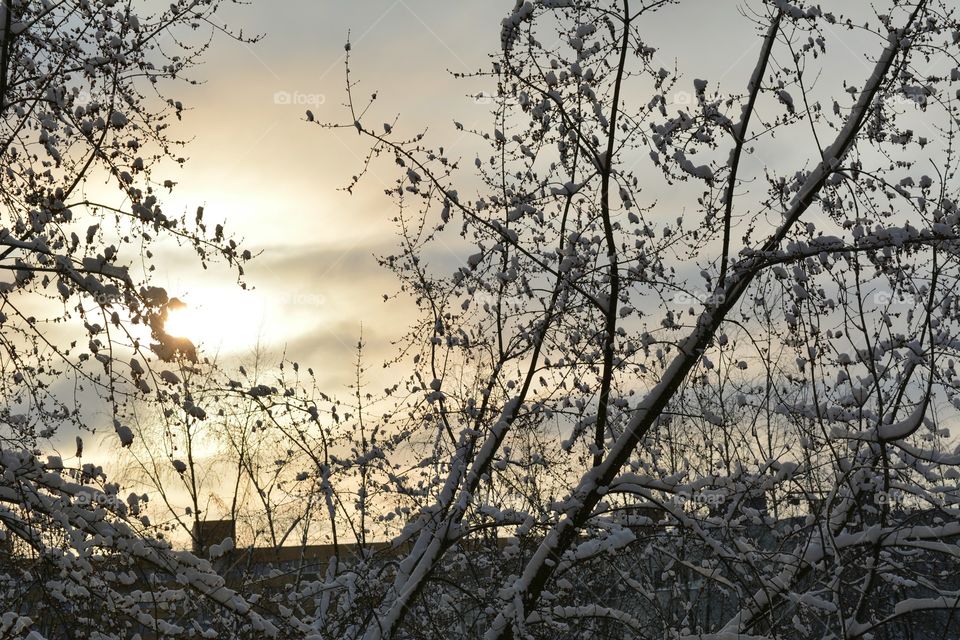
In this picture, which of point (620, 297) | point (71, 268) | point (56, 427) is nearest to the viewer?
point (71, 268)

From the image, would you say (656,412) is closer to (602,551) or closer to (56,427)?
(602,551)

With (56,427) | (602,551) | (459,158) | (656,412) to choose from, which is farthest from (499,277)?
(56,427)

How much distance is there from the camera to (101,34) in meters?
5.40

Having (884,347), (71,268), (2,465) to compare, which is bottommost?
(2,465)

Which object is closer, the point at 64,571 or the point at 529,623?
the point at 64,571

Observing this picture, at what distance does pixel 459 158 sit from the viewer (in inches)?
255

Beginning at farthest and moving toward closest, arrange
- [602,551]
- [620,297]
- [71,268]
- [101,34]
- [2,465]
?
1. [620,297]
2. [602,551]
3. [101,34]
4. [2,465]
5. [71,268]

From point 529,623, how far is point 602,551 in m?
0.82

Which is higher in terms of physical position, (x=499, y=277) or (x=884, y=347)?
(x=499, y=277)

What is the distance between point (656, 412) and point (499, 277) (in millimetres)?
1707

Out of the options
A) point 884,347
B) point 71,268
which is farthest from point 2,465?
point 884,347

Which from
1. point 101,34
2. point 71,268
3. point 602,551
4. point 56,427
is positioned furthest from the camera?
point 56,427

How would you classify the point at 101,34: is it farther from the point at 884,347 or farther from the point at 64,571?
the point at 884,347

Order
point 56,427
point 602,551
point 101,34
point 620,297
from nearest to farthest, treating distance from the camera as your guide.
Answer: point 101,34, point 602,551, point 620,297, point 56,427
